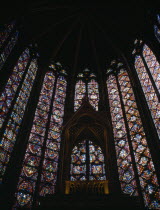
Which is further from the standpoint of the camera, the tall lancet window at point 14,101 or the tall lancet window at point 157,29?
the tall lancet window at point 157,29

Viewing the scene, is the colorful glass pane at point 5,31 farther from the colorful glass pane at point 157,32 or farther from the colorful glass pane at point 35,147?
the colorful glass pane at point 157,32

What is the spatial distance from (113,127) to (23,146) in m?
4.08

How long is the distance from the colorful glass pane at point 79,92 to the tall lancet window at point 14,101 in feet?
8.23

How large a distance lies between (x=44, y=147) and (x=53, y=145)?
1.44ft

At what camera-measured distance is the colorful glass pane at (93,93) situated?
519 inches

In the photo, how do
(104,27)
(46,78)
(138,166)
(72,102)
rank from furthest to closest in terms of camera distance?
1. (104,27)
2. (46,78)
3. (72,102)
4. (138,166)

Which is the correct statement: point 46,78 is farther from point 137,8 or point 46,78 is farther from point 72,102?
point 137,8

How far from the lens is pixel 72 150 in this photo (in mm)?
10203

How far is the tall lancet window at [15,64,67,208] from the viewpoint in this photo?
872 cm

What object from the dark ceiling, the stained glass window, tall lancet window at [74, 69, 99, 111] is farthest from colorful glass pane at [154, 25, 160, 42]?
the stained glass window

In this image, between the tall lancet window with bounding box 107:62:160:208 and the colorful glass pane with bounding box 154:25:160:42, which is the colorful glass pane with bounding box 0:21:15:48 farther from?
the colorful glass pane with bounding box 154:25:160:42

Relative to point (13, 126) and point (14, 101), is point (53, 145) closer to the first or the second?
point (13, 126)

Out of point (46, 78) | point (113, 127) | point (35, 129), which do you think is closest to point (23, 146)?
point (35, 129)

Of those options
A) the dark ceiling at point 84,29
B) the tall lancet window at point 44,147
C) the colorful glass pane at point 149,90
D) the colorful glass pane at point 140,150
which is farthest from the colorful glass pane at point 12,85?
the colorful glass pane at point 149,90
